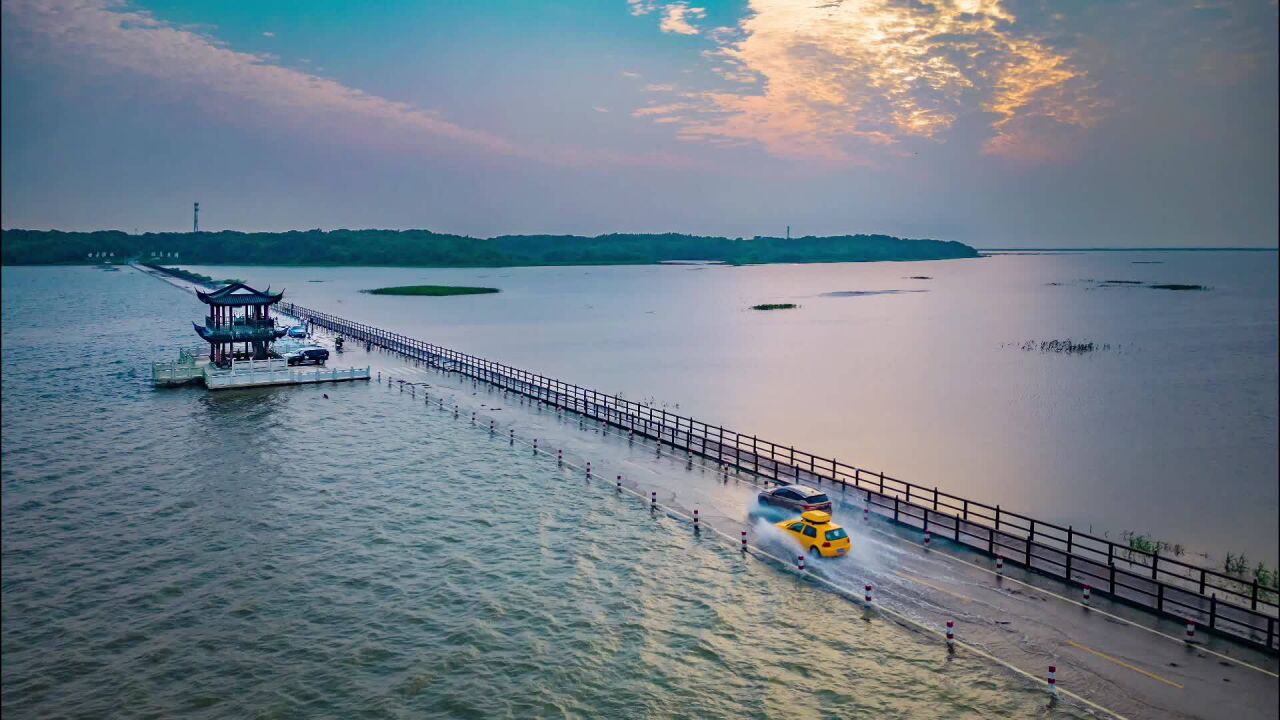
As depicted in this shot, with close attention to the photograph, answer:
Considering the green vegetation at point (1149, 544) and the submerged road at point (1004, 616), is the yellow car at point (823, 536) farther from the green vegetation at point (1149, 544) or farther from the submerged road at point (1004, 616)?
the green vegetation at point (1149, 544)

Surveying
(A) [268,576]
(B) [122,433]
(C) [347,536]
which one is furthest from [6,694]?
(B) [122,433]

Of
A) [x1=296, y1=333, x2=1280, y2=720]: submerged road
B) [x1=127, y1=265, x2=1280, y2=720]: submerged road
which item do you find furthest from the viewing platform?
[x1=296, y1=333, x2=1280, y2=720]: submerged road

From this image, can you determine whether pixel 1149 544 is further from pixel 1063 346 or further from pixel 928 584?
pixel 1063 346

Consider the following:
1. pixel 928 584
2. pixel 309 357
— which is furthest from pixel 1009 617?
pixel 309 357

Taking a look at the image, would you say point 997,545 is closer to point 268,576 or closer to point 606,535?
point 606,535

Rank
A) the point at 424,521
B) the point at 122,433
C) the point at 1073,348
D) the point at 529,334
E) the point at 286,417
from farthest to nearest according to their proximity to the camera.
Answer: the point at 529,334 < the point at 1073,348 < the point at 286,417 < the point at 122,433 < the point at 424,521

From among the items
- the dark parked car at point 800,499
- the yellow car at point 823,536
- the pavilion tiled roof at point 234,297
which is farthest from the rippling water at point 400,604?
the pavilion tiled roof at point 234,297

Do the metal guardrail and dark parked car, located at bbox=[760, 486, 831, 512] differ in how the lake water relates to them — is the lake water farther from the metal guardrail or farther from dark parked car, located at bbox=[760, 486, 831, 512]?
dark parked car, located at bbox=[760, 486, 831, 512]
